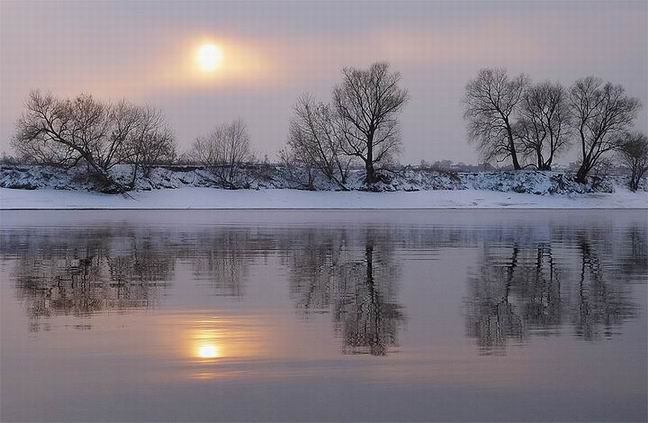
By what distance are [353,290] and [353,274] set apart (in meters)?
2.55

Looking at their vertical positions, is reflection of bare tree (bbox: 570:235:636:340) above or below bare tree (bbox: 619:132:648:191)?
below

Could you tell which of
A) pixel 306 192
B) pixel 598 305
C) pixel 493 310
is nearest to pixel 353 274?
pixel 493 310

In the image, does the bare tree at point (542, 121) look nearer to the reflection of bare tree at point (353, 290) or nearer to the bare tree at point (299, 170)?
the bare tree at point (299, 170)

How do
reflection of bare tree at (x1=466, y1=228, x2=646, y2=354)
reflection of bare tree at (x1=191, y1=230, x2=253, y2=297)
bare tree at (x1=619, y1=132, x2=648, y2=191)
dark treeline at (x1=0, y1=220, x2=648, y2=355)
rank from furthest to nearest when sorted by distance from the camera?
bare tree at (x1=619, y1=132, x2=648, y2=191)
reflection of bare tree at (x1=191, y1=230, x2=253, y2=297)
dark treeline at (x1=0, y1=220, x2=648, y2=355)
reflection of bare tree at (x1=466, y1=228, x2=646, y2=354)

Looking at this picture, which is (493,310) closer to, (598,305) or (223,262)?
(598,305)

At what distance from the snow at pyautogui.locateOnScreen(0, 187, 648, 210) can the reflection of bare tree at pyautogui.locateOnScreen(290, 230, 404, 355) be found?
40.5 metres

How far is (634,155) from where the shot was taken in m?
76.9

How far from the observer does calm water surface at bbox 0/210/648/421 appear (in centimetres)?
691

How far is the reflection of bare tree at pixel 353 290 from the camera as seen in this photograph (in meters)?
9.93

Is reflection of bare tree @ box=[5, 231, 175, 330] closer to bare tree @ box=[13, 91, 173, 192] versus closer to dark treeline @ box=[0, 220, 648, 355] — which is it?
dark treeline @ box=[0, 220, 648, 355]

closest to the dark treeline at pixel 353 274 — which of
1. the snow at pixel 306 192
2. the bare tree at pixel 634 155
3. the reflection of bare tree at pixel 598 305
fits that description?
the reflection of bare tree at pixel 598 305

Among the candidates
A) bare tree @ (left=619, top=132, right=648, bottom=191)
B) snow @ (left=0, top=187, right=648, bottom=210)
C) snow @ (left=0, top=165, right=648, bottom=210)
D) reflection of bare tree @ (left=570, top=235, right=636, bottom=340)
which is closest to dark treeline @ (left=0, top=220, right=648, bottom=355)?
reflection of bare tree @ (left=570, top=235, right=636, bottom=340)

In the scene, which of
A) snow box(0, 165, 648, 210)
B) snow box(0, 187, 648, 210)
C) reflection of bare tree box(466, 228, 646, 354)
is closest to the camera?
reflection of bare tree box(466, 228, 646, 354)

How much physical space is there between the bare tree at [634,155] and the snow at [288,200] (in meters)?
5.44
